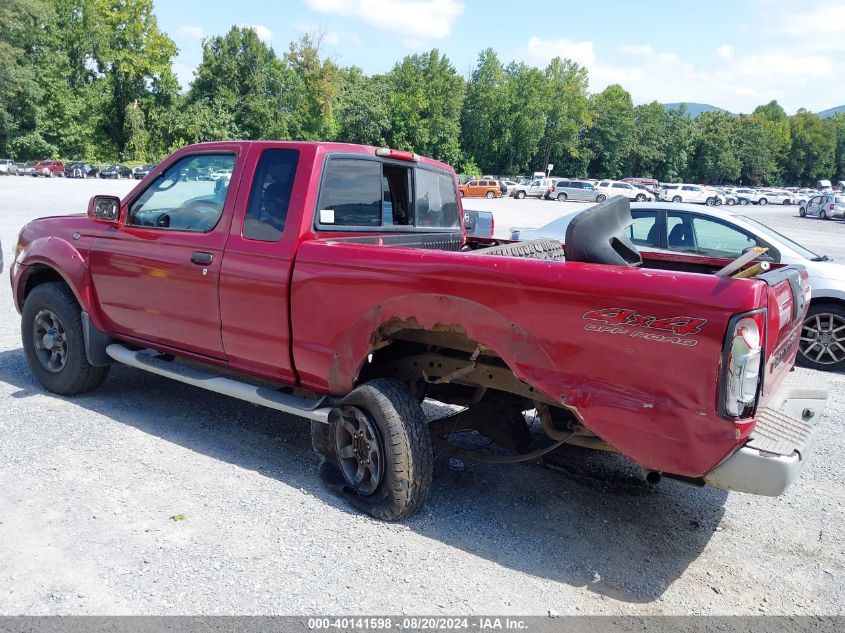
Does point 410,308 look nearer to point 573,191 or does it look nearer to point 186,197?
point 186,197

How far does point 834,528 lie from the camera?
12.9ft

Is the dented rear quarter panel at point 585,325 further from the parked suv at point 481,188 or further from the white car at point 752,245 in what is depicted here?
the parked suv at point 481,188

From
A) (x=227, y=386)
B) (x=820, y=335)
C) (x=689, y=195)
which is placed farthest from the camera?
(x=689, y=195)

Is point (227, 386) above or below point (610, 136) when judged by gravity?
below

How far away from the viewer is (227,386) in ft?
14.6

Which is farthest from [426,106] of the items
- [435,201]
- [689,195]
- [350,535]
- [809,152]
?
[809,152]

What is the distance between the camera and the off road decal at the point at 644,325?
2771 mm

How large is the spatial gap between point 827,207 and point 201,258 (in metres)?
44.5

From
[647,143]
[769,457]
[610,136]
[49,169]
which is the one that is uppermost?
[610,136]

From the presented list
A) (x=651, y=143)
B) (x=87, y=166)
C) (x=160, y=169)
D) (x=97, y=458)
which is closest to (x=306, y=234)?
(x=160, y=169)

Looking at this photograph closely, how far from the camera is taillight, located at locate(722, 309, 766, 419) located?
271 centimetres

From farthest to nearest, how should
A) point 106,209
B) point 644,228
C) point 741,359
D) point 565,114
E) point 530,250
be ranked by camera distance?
point 565,114 → point 644,228 → point 106,209 → point 530,250 → point 741,359

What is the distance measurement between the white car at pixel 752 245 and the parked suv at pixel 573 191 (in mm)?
48103

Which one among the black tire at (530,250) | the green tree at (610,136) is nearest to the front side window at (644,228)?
the black tire at (530,250)
